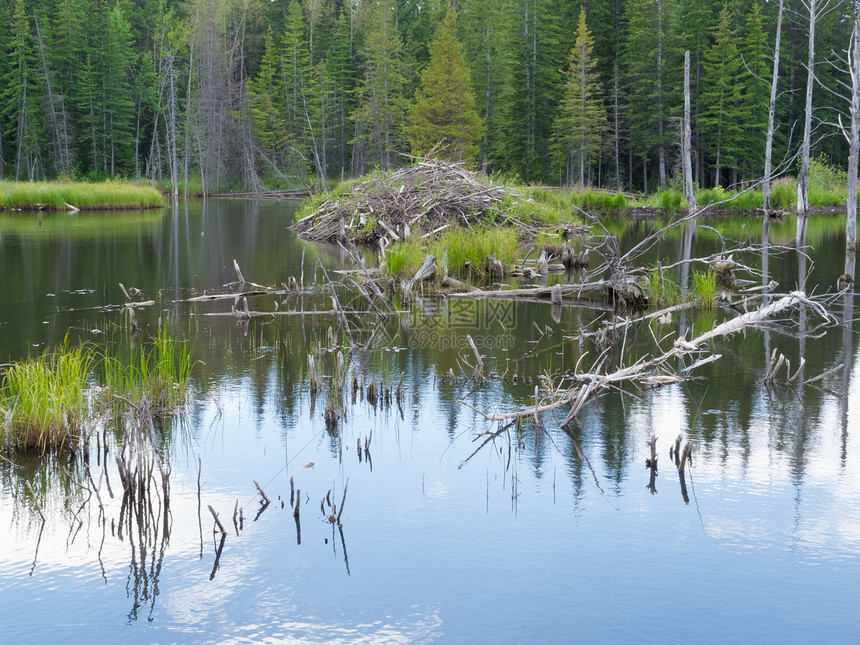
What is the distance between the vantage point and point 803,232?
24.7 m

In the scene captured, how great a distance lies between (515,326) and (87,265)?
10186 mm

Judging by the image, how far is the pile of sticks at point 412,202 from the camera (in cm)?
1939

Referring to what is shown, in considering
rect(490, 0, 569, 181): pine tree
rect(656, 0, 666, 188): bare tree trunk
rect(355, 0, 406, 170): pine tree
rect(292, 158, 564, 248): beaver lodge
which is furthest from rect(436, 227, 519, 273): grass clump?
rect(355, 0, 406, 170): pine tree

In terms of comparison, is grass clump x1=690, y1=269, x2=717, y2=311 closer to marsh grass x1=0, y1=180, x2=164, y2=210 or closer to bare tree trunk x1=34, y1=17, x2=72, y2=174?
marsh grass x1=0, y1=180, x2=164, y2=210

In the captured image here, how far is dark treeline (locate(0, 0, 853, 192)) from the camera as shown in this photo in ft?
162

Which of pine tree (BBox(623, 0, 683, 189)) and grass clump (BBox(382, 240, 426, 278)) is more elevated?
pine tree (BBox(623, 0, 683, 189))

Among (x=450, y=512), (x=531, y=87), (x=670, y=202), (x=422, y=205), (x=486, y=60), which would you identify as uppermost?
(x=486, y=60)

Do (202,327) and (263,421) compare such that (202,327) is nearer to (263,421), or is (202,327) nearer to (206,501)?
(263,421)

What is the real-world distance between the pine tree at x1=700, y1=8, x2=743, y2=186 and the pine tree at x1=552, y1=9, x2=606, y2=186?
6.30 m

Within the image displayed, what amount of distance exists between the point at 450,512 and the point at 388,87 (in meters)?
57.1

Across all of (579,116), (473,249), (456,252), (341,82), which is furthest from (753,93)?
(456,252)

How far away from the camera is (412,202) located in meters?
20.0

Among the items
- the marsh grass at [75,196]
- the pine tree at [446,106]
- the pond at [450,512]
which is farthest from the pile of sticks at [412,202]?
the pine tree at [446,106]

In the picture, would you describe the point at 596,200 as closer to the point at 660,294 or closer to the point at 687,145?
the point at 687,145
